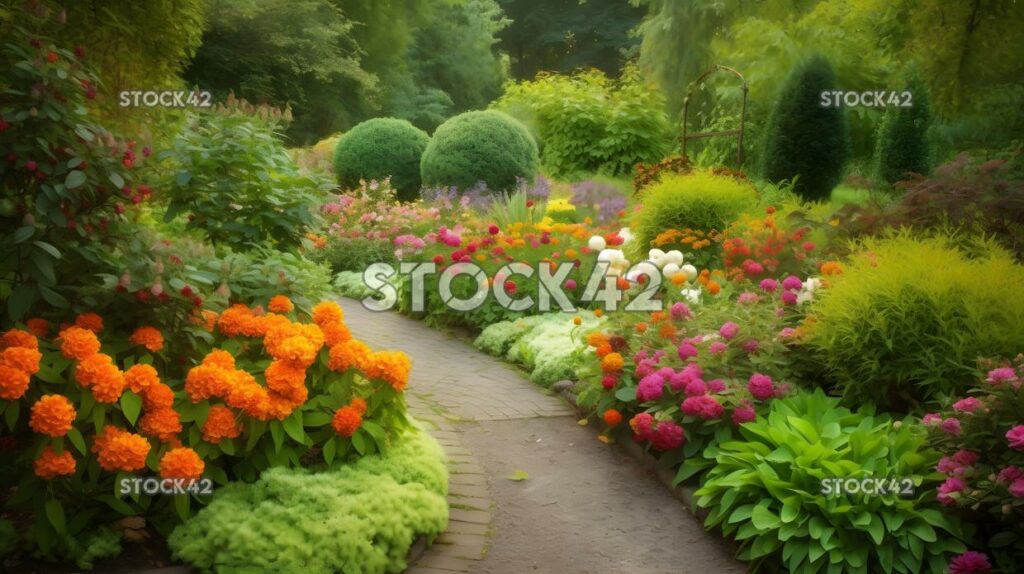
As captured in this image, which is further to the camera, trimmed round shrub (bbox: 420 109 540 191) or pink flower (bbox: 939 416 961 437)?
trimmed round shrub (bbox: 420 109 540 191)

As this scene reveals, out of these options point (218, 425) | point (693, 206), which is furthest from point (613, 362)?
point (693, 206)

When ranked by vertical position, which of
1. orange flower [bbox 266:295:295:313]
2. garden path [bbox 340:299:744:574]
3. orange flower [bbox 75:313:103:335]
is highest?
orange flower [bbox 266:295:295:313]

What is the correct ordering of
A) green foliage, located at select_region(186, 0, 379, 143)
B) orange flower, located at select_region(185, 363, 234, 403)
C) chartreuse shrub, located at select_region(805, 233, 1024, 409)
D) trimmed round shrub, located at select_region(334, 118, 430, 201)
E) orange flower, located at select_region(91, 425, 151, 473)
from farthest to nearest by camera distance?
green foliage, located at select_region(186, 0, 379, 143) → trimmed round shrub, located at select_region(334, 118, 430, 201) → chartreuse shrub, located at select_region(805, 233, 1024, 409) → orange flower, located at select_region(185, 363, 234, 403) → orange flower, located at select_region(91, 425, 151, 473)

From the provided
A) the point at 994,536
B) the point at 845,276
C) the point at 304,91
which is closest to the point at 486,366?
the point at 845,276

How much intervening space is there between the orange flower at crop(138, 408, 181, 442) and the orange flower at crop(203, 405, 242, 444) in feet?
0.40

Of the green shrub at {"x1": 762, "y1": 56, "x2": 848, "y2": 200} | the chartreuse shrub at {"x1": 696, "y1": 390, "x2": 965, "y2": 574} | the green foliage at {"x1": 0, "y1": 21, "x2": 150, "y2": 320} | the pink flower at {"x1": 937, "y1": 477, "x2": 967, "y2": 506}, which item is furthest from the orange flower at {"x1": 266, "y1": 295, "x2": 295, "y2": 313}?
the green shrub at {"x1": 762, "y1": 56, "x2": 848, "y2": 200}

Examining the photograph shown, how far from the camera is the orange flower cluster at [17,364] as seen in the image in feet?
9.98

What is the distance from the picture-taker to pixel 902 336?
4.14 meters

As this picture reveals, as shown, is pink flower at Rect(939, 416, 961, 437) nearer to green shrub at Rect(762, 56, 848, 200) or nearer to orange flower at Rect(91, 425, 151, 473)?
orange flower at Rect(91, 425, 151, 473)

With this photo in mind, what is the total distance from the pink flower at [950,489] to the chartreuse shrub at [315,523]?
81.2 inches

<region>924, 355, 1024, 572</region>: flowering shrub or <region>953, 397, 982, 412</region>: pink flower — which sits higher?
<region>953, 397, 982, 412</region>: pink flower

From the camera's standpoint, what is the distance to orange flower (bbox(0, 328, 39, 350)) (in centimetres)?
321

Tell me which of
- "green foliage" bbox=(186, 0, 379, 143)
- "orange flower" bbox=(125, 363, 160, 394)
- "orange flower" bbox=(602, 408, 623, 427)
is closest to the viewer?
"orange flower" bbox=(125, 363, 160, 394)

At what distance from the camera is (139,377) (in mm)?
3312
